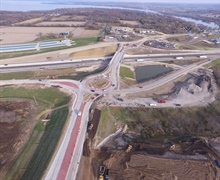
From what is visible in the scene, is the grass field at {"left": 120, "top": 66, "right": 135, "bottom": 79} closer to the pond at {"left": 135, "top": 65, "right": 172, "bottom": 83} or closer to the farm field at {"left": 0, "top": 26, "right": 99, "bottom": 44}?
the pond at {"left": 135, "top": 65, "right": 172, "bottom": 83}

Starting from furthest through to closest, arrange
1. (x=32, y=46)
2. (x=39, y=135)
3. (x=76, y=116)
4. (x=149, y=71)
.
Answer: (x=32, y=46)
(x=149, y=71)
(x=76, y=116)
(x=39, y=135)

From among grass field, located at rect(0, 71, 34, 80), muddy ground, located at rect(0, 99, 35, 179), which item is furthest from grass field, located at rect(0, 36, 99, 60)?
muddy ground, located at rect(0, 99, 35, 179)

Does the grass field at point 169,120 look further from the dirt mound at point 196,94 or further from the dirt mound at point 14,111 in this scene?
the dirt mound at point 14,111

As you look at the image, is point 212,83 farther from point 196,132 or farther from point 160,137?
point 160,137

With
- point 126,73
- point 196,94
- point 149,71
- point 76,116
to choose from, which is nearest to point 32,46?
point 126,73

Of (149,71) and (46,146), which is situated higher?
(46,146)

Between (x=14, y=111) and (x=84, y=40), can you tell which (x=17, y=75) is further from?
(x=84, y=40)

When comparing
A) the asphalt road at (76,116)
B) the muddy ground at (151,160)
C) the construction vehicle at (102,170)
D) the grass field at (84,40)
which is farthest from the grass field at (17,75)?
the construction vehicle at (102,170)
